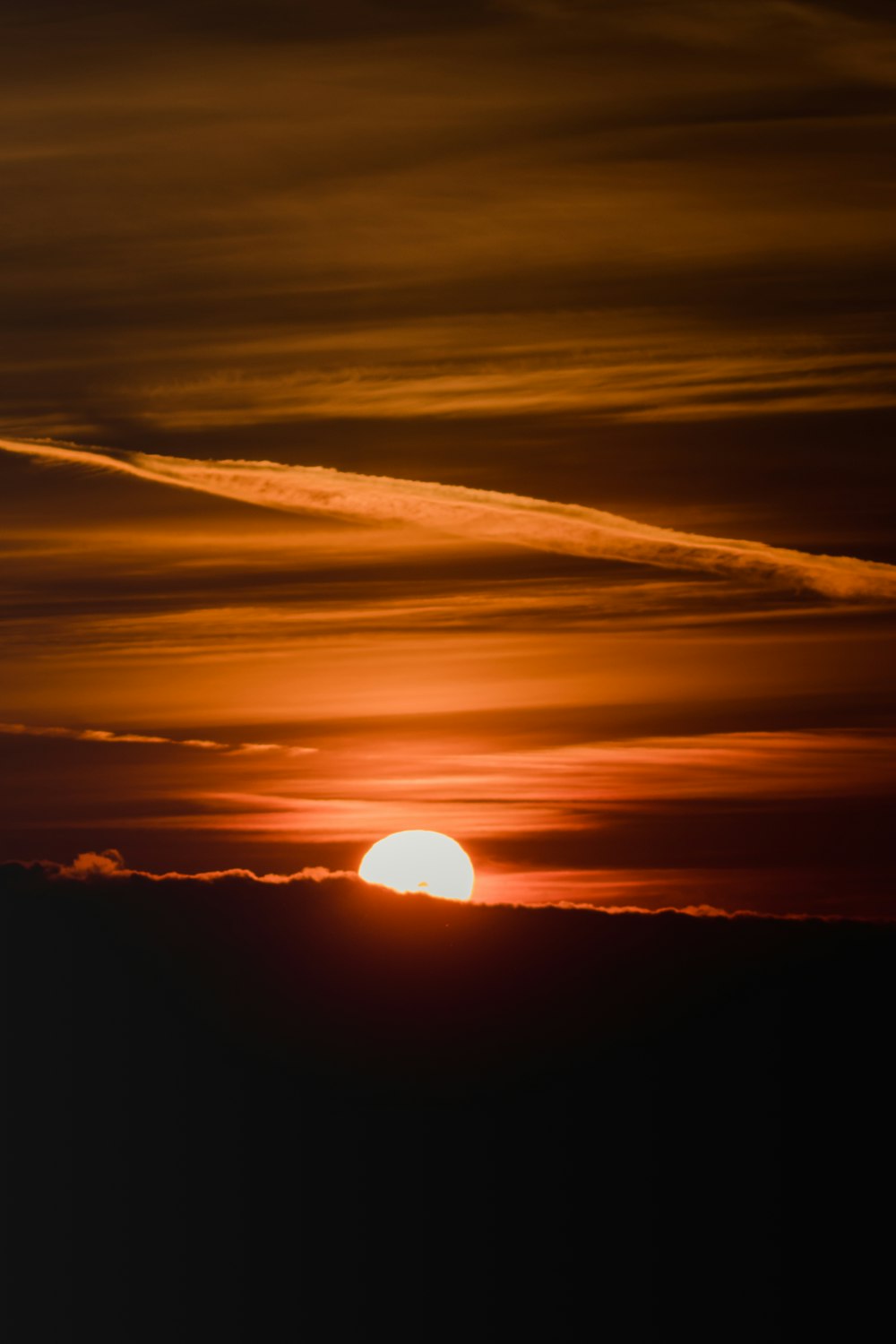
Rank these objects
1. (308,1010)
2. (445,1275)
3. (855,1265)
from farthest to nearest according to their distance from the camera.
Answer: (308,1010), (445,1275), (855,1265)

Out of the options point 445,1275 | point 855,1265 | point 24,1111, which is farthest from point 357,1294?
point 855,1265

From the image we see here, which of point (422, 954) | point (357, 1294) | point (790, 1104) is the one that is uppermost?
point (422, 954)

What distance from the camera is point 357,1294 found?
Answer: 489ft

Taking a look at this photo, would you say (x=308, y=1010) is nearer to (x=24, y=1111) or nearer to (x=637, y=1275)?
(x=24, y=1111)

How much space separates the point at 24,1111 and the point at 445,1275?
131ft

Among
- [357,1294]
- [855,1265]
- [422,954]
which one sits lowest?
[357,1294]

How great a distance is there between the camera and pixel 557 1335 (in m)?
130

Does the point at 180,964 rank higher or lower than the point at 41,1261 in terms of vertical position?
higher

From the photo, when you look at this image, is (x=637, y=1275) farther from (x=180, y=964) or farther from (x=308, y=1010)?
(x=180, y=964)

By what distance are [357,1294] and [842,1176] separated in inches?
1932

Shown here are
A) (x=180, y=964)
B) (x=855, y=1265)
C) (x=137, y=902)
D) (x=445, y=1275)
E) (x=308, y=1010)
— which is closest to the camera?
(x=855, y=1265)

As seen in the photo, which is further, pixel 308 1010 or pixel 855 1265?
pixel 308 1010

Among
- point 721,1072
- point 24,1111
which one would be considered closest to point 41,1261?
point 24,1111

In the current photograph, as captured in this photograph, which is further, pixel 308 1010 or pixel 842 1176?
pixel 308 1010
